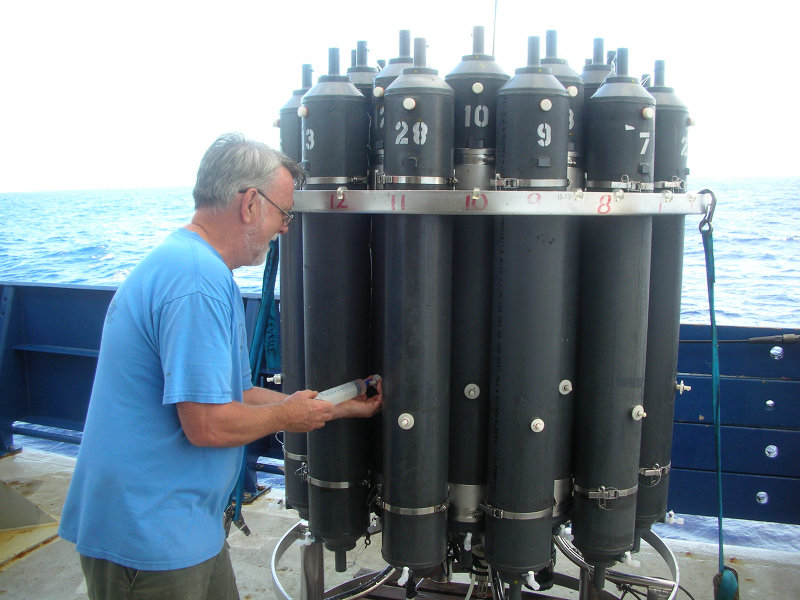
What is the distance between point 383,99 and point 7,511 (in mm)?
3045

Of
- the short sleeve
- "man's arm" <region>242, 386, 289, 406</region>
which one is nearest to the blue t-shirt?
the short sleeve

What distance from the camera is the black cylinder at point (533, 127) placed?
1.97 meters

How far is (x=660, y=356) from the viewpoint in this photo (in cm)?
236

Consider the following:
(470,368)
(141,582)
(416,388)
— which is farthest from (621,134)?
(141,582)

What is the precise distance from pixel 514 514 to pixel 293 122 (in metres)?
1.49

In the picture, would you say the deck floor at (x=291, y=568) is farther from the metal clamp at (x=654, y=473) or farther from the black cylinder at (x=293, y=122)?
the black cylinder at (x=293, y=122)

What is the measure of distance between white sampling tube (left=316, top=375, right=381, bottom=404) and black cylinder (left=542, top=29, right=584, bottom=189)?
0.86 meters

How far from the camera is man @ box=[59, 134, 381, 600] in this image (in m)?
1.67

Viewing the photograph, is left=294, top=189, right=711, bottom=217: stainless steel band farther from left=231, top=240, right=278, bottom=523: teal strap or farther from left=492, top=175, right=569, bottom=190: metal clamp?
left=231, top=240, right=278, bottom=523: teal strap

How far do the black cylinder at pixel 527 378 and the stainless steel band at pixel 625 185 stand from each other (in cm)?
16

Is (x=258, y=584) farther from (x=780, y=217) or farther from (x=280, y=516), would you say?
(x=780, y=217)

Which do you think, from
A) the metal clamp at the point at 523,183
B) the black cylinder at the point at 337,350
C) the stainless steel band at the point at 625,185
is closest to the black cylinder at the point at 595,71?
the stainless steel band at the point at 625,185

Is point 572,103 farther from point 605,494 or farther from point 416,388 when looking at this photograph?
point 605,494

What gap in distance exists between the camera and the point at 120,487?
174 centimetres
